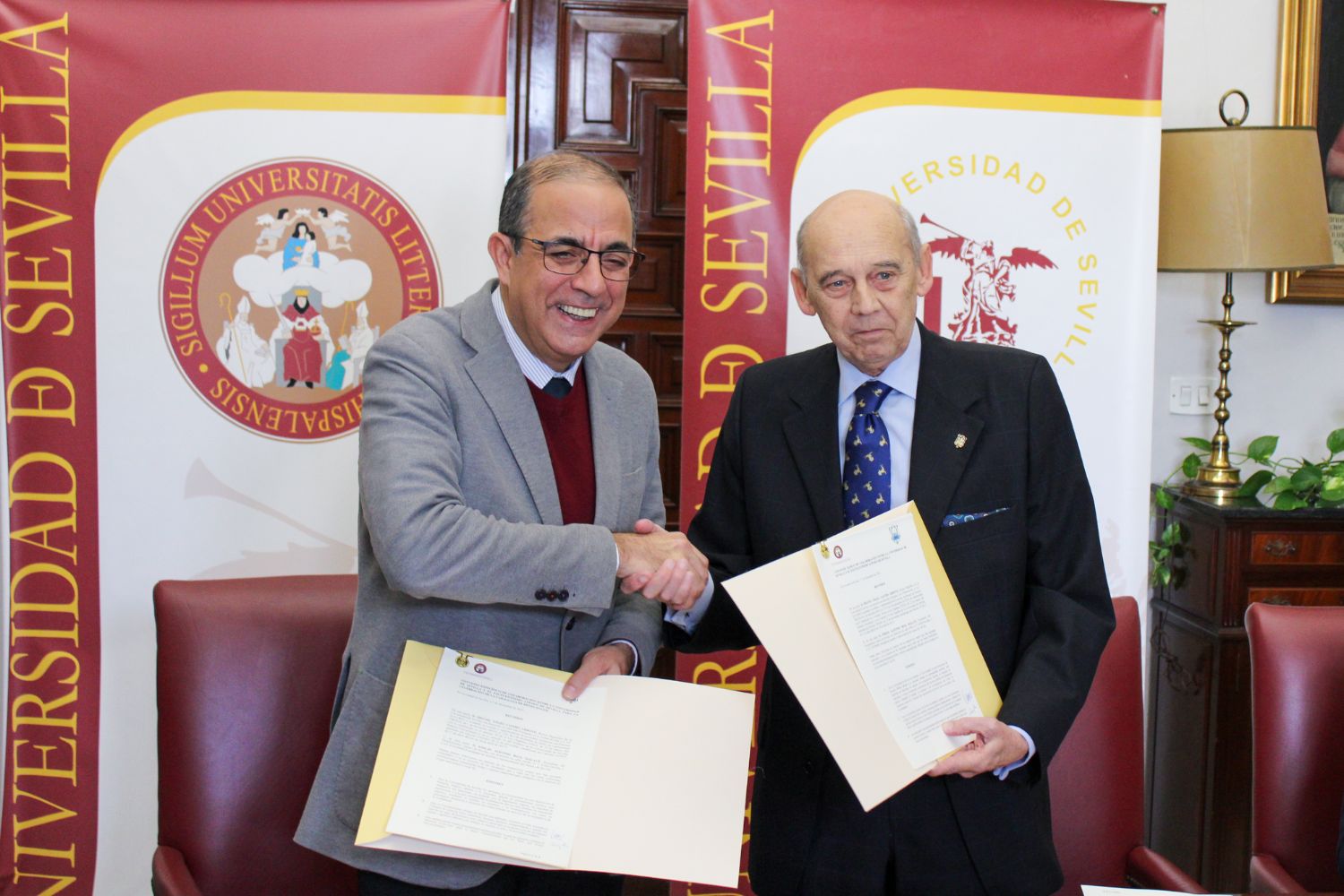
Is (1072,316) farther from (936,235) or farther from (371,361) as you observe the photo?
(371,361)

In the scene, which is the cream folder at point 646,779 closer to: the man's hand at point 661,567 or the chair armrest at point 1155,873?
the man's hand at point 661,567

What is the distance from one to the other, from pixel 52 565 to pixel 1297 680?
8.62ft

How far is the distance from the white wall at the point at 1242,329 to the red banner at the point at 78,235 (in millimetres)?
2039

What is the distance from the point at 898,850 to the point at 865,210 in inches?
33.2

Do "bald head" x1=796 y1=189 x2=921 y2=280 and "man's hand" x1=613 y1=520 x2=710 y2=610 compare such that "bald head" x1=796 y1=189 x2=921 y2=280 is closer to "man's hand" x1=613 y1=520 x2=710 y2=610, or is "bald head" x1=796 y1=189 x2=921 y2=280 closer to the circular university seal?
"man's hand" x1=613 y1=520 x2=710 y2=610

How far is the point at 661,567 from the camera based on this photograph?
1.53 meters

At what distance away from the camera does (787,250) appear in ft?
9.12

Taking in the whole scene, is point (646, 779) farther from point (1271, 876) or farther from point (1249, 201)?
point (1249, 201)

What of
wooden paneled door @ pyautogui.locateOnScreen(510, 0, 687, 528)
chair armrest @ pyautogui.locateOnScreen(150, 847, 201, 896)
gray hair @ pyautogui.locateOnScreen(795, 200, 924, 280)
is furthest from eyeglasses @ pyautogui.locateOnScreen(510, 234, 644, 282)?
wooden paneled door @ pyautogui.locateOnScreen(510, 0, 687, 528)

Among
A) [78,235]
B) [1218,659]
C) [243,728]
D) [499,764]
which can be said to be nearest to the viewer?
[499,764]

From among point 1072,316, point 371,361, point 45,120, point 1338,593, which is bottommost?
point 1338,593

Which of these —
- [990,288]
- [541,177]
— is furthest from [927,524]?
[990,288]

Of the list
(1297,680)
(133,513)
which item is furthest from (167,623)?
(1297,680)

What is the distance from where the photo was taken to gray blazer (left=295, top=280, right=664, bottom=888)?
1.41 meters
